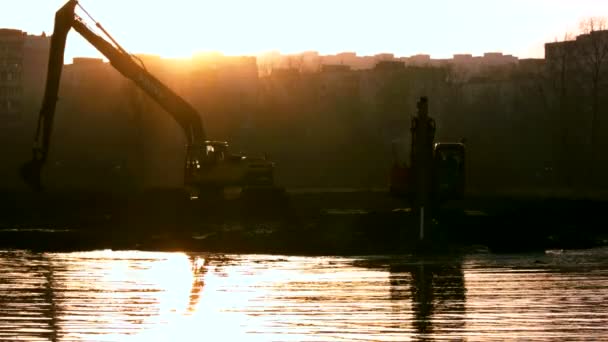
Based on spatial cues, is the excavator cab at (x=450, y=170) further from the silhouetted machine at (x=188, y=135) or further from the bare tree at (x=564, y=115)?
the bare tree at (x=564, y=115)

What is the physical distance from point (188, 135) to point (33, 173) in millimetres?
7101

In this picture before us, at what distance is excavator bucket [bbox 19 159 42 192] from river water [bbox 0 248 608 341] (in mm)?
17767

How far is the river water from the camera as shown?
16156 millimetres

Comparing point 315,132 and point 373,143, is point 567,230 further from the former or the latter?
point 315,132

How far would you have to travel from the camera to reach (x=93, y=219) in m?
46.8

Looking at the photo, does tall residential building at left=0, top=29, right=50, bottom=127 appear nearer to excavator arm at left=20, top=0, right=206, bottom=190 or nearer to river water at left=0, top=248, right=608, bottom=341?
excavator arm at left=20, top=0, right=206, bottom=190

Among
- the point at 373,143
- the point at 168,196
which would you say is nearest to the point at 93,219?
the point at 168,196

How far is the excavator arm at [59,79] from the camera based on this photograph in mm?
46312

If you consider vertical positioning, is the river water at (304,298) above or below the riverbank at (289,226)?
above

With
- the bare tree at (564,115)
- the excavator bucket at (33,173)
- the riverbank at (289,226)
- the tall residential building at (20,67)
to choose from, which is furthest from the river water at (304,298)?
the tall residential building at (20,67)

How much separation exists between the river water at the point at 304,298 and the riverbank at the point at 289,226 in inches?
137

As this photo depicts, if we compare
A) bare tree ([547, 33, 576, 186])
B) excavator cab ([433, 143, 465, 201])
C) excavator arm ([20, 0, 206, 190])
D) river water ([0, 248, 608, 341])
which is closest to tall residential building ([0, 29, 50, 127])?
bare tree ([547, 33, 576, 186])

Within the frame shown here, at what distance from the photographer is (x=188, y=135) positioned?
50.6 metres

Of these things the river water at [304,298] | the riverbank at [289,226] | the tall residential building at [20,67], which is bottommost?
the riverbank at [289,226]
